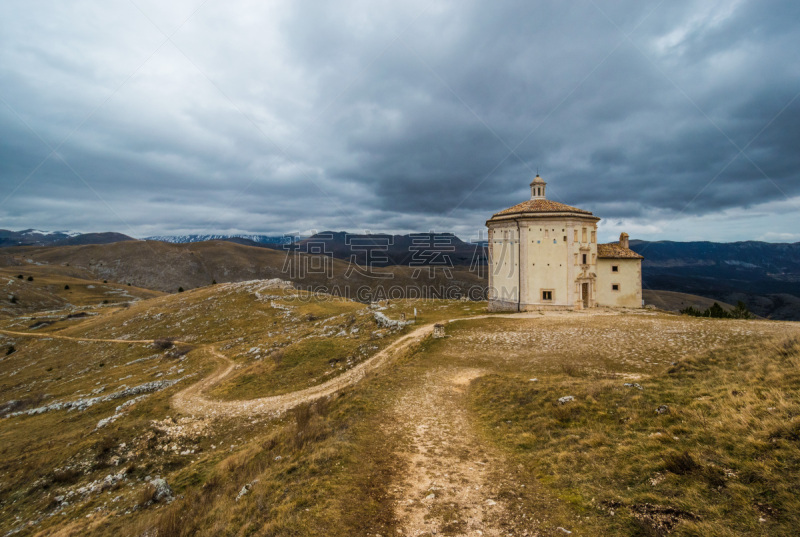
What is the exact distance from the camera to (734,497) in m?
6.15

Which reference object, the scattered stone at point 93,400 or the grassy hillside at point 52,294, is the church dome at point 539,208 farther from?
Result: the grassy hillside at point 52,294

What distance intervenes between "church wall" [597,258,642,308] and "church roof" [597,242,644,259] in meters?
0.48

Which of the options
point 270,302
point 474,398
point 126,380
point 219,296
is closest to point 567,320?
point 474,398

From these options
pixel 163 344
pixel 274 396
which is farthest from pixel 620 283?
pixel 163 344

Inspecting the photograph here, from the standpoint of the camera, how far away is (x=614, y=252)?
39.8 m

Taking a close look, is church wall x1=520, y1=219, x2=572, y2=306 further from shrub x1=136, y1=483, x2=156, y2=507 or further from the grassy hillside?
the grassy hillside

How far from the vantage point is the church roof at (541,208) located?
37062 millimetres

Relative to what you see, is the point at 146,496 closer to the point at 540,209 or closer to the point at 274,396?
the point at 274,396

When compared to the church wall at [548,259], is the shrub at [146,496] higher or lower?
lower

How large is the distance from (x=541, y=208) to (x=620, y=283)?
530 inches

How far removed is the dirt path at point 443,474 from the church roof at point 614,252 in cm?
3285

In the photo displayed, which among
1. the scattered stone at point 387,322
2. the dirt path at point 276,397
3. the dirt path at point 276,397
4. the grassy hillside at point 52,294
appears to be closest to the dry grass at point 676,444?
the dirt path at point 276,397

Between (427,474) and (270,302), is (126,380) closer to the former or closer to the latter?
(270,302)

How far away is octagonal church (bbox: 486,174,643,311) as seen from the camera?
36812 millimetres
